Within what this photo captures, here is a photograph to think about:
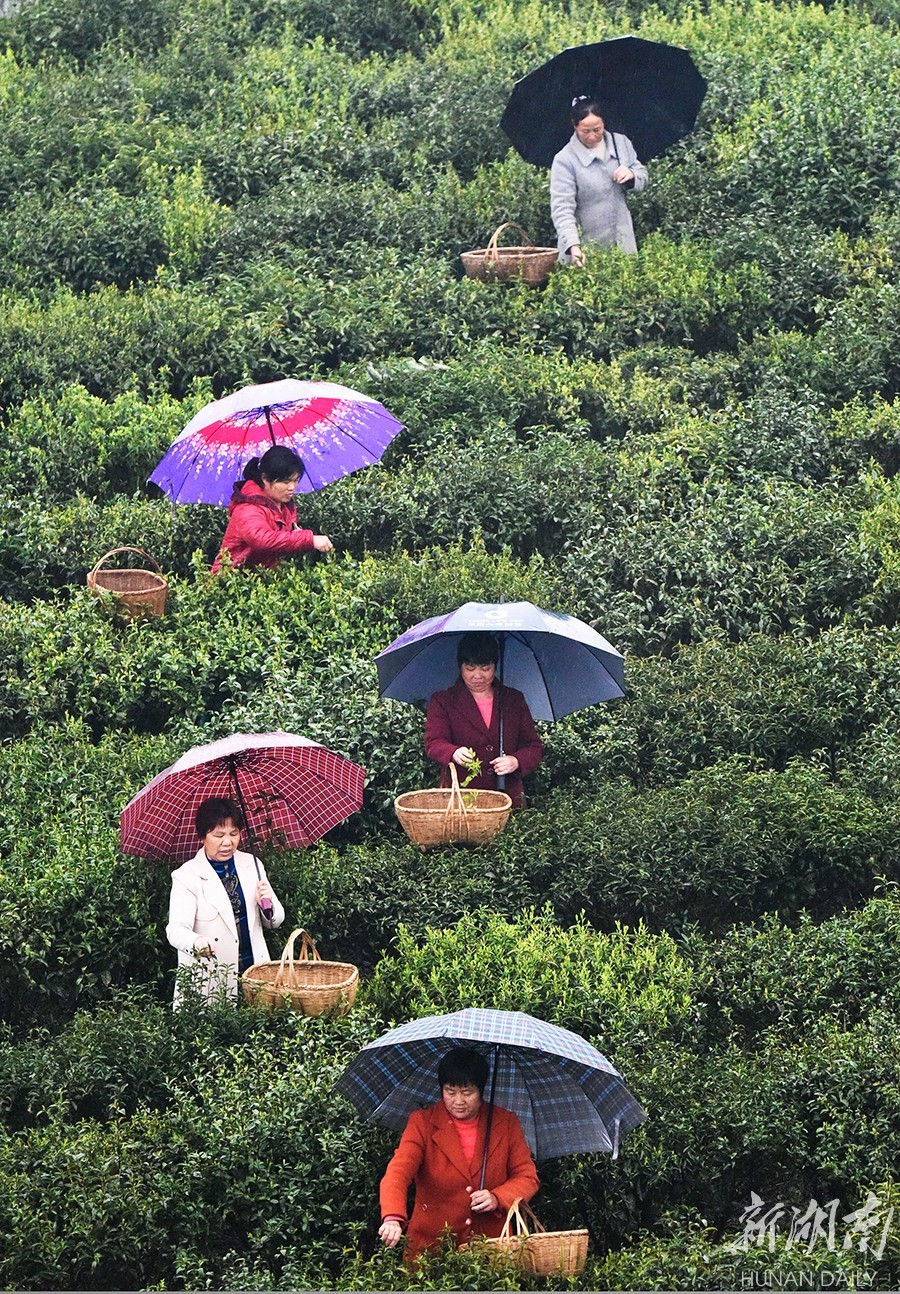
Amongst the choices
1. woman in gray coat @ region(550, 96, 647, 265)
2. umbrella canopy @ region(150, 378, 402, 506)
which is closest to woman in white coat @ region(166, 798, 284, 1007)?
umbrella canopy @ region(150, 378, 402, 506)

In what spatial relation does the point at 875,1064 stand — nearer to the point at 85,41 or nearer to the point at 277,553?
the point at 277,553

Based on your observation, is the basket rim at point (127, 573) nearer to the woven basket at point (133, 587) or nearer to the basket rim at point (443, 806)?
the woven basket at point (133, 587)

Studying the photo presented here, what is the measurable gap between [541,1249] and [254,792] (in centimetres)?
317

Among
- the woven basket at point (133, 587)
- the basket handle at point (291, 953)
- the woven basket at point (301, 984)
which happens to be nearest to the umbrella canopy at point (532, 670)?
the basket handle at point (291, 953)

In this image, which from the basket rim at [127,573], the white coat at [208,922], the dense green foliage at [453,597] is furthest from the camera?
the basket rim at [127,573]

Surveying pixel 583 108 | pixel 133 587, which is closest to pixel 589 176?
pixel 583 108

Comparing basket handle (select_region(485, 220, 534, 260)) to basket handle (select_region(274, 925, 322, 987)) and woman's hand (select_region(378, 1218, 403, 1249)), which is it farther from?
Answer: woman's hand (select_region(378, 1218, 403, 1249))

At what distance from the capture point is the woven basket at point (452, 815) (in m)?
9.66

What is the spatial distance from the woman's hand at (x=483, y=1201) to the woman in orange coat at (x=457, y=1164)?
2 centimetres

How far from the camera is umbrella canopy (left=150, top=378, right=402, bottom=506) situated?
39.5ft

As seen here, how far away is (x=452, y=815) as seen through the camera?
9648 millimetres

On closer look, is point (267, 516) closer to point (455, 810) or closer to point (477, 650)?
point (477, 650)

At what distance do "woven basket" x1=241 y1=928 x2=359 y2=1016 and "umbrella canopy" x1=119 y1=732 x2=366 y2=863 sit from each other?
889 millimetres
